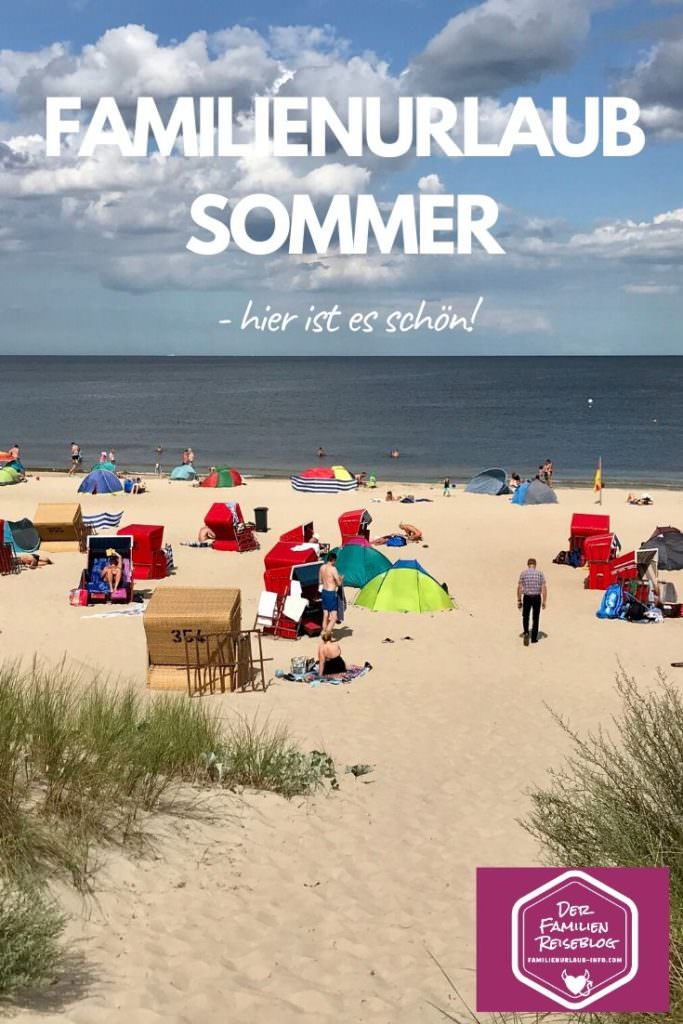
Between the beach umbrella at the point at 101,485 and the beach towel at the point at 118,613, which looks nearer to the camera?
the beach towel at the point at 118,613

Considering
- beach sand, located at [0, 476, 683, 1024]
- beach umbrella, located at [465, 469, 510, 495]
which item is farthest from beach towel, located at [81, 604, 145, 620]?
beach umbrella, located at [465, 469, 510, 495]

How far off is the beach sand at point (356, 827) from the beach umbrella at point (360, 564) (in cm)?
167

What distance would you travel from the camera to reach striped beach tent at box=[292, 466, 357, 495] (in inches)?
1310

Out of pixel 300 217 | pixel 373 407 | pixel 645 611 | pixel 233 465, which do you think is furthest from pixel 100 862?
pixel 373 407

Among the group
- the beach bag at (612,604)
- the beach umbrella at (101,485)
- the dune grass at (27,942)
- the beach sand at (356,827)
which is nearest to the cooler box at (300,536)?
the beach sand at (356,827)

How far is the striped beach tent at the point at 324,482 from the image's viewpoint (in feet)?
109

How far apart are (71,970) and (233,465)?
1838 inches

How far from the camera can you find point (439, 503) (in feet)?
101

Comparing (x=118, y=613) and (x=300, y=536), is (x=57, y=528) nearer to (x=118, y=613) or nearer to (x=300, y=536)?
(x=300, y=536)

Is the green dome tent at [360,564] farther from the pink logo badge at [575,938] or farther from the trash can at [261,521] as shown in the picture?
the pink logo badge at [575,938]

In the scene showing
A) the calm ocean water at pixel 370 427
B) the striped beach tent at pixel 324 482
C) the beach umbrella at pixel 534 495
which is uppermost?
the calm ocean water at pixel 370 427

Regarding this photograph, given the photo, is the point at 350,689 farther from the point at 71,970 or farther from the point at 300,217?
the point at 300,217

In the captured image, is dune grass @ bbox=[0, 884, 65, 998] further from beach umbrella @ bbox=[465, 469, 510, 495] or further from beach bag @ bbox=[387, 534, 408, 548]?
beach umbrella @ bbox=[465, 469, 510, 495]

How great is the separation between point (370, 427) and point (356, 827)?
67.1 metres
